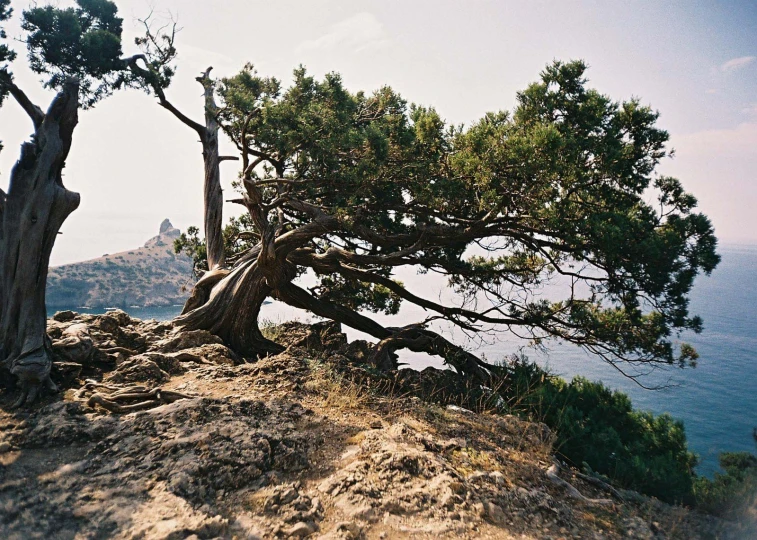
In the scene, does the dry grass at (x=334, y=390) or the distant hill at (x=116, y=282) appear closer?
the dry grass at (x=334, y=390)

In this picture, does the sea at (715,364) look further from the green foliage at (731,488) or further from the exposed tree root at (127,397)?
the exposed tree root at (127,397)

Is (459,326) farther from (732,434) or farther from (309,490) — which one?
(309,490)

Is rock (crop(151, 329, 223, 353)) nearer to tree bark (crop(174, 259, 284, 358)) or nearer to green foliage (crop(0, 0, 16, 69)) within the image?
tree bark (crop(174, 259, 284, 358))

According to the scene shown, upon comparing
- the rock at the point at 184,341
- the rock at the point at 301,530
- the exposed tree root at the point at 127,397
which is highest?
the rock at the point at 184,341

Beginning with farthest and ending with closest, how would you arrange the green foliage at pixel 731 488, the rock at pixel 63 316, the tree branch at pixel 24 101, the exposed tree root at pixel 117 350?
the rock at pixel 63 316
the exposed tree root at pixel 117 350
the tree branch at pixel 24 101
the green foliage at pixel 731 488

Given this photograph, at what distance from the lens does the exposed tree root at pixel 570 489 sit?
456 centimetres

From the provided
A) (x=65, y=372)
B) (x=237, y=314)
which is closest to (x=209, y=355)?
(x=237, y=314)

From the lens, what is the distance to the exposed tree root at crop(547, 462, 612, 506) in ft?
15.0

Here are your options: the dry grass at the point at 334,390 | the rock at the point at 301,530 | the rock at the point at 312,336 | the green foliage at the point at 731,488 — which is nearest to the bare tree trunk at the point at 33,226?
the dry grass at the point at 334,390

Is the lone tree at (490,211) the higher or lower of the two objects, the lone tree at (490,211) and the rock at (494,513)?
the higher

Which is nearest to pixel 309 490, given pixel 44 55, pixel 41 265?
pixel 41 265

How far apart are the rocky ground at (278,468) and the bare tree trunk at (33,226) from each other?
54 centimetres

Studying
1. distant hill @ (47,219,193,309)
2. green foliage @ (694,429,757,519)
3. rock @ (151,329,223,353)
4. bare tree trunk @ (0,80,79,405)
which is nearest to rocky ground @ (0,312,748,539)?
green foliage @ (694,429,757,519)

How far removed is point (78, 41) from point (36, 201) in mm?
2671
